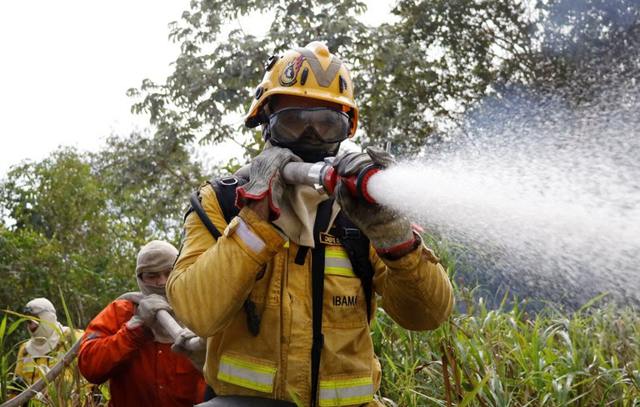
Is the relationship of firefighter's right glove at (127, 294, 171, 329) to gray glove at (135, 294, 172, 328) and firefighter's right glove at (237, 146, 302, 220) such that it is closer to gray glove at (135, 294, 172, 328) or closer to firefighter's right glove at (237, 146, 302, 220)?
gray glove at (135, 294, 172, 328)

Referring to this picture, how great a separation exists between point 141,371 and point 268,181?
6.46 ft

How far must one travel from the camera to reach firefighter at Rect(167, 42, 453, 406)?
2.48 m

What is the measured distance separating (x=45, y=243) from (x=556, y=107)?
29.0 feet

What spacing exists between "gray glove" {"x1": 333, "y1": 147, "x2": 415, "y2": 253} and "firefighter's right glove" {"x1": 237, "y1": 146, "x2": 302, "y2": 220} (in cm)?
27

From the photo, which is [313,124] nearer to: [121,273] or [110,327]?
[110,327]

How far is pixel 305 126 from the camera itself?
2830 mm

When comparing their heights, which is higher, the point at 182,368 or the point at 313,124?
the point at 313,124

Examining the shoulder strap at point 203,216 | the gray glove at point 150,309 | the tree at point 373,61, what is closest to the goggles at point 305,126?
the shoulder strap at point 203,216

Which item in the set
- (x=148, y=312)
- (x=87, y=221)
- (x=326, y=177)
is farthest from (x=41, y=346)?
(x=87, y=221)

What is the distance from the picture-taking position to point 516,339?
4195mm

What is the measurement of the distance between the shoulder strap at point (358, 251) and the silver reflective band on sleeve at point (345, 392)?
227 millimetres

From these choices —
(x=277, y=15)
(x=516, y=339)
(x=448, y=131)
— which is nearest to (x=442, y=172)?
(x=516, y=339)

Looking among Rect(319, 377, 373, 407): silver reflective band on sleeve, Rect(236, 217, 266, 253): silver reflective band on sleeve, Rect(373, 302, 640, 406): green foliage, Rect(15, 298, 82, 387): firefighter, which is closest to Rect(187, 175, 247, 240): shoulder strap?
Rect(236, 217, 266, 253): silver reflective band on sleeve

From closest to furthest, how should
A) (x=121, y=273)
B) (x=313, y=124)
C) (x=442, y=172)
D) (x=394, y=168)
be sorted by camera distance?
(x=394, y=168) → (x=442, y=172) → (x=313, y=124) → (x=121, y=273)
